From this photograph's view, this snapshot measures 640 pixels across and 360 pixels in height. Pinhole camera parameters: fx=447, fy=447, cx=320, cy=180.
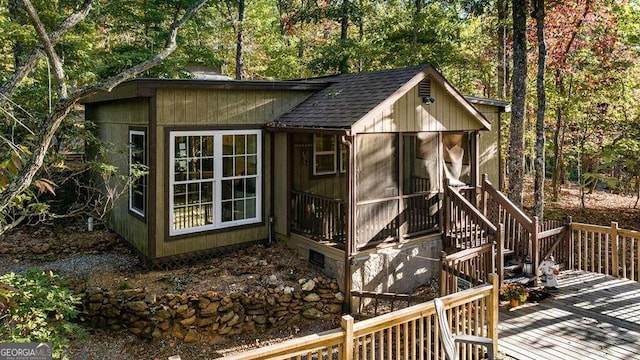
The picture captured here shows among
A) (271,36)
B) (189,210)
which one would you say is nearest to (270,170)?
(189,210)

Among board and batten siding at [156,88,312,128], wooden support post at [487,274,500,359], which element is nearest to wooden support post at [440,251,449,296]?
wooden support post at [487,274,500,359]

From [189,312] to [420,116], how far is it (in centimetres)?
545

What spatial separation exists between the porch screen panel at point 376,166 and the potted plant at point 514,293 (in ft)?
8.34

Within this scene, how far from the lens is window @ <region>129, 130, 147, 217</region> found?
8523 mm

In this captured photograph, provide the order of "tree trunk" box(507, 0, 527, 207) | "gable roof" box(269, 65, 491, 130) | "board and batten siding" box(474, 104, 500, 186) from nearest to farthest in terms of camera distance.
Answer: "gable roof" box(269, 65, 491, 130), "tree trunk" box(507, 0, 527, 207), "board and batten siding" box(474, 104, 500, 186)

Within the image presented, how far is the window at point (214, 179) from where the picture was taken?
26.8 ft

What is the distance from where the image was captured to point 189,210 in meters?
8.34

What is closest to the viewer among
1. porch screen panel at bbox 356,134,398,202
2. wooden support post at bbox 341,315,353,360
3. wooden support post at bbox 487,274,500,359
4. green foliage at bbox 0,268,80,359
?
green foliage at bbox 0,268,80,359

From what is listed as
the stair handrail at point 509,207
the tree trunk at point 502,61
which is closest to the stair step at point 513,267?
the stair handrail at point 509,207

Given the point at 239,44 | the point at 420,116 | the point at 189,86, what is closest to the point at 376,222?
the point at 420,116

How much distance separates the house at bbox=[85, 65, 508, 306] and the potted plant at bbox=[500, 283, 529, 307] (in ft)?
5.72

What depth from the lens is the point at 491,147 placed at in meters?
12.4

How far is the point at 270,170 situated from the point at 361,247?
103 inches

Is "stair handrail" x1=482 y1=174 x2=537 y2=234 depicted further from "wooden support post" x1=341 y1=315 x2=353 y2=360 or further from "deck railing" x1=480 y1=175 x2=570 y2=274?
"wooden support post" x1=341 y1=315 x2=353 y2=360
